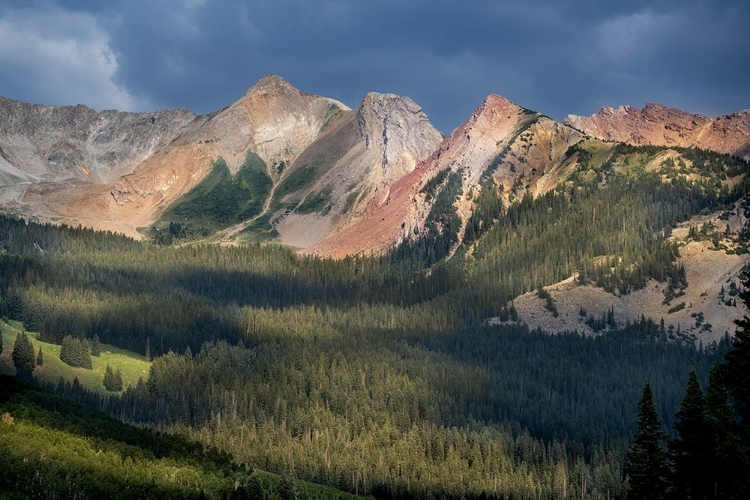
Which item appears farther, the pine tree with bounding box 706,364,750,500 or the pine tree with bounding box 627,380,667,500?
the pine tree with bounding box 627,380,667,500

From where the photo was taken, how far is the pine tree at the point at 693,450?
61812 mm

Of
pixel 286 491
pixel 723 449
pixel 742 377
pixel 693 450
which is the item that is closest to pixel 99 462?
pixel 286 491

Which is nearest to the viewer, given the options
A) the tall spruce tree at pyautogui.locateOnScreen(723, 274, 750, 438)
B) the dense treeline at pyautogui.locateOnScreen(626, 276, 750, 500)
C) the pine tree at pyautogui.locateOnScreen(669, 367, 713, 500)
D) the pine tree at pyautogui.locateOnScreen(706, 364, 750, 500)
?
A: the pine tree at pyautogui.locateOnScreen(706, 364, 750, 500)

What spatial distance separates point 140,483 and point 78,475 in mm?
8243

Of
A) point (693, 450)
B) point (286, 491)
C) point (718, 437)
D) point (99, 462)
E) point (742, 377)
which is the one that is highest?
point (742, 377)

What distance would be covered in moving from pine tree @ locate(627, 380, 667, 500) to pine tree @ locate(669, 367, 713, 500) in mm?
3220

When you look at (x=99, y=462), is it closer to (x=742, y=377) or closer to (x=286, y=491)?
(x=286, y=491)

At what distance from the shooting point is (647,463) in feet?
224

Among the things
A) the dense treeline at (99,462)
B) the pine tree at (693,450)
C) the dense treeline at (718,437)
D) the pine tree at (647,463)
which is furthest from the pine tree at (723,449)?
the dense treeline at (99,462)

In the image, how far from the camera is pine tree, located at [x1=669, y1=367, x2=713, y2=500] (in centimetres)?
6181

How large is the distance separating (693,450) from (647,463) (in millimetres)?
5924

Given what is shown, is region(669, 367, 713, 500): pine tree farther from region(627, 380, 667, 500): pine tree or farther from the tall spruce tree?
region(627, 380, 667, 500): pine tree

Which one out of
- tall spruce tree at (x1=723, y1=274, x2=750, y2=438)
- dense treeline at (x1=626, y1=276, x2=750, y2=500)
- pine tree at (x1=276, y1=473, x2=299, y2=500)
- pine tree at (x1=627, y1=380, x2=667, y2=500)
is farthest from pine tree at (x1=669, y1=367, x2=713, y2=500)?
pine tree at (x1=276, y1=473, x2=299, y2=500)

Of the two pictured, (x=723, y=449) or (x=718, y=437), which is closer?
(x=723, y=449)
